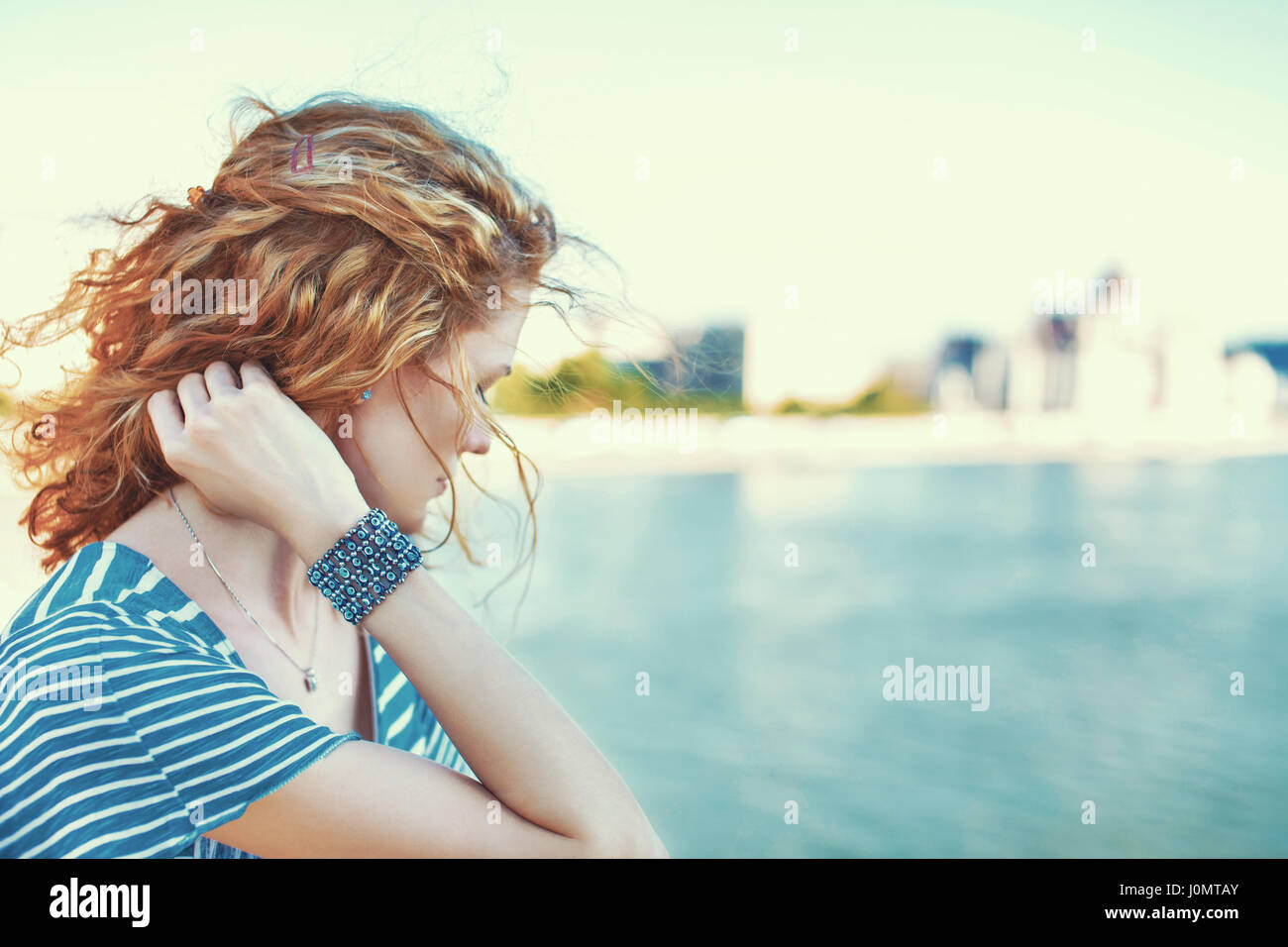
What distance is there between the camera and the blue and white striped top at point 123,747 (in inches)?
37.0

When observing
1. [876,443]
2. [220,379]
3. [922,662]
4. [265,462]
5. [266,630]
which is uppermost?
[876,443]

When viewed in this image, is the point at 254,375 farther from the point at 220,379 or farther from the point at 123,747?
the point at 123,747

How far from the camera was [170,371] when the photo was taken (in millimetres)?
1203

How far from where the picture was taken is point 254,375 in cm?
115

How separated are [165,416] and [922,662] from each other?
20.2 ft

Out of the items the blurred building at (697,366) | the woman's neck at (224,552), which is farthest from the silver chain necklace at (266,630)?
the blurred building at (697,366)

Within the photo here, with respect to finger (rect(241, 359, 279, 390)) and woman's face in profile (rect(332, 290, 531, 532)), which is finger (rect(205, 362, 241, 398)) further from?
woman's face in profile (rect(332, 290, 531, 532))

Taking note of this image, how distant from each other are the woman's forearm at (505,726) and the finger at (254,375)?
1.04ft

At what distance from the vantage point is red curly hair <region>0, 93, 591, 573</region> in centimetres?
116

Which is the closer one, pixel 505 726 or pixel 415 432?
pixel 505 726

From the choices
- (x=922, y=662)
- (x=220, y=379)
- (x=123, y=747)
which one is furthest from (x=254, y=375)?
(x=922, y=662)

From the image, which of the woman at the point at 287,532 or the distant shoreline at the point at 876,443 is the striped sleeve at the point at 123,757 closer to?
the woman at the point at 287,532
